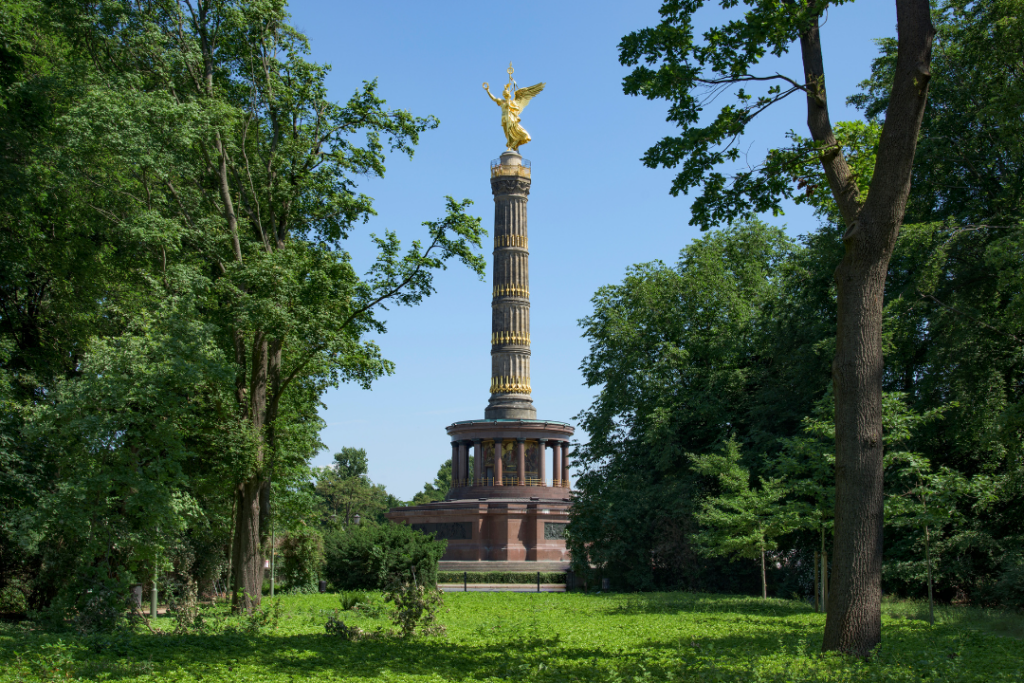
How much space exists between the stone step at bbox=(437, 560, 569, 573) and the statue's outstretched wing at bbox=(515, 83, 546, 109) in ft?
88.7

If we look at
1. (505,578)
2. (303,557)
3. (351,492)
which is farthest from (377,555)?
(351,492)

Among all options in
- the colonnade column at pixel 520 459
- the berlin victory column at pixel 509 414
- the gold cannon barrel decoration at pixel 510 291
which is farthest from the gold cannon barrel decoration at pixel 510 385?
the gold cannon barrel decoration at pixel 510 291

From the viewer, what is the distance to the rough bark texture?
949cm

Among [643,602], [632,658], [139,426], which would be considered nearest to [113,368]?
[139,426]

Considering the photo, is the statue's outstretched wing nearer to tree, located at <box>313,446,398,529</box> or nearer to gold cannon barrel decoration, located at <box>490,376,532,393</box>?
gold cannon barrel decoration, located at <box>490,376,532,393</box>

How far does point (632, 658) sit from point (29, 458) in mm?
14032

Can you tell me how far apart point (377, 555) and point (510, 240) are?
970 inches

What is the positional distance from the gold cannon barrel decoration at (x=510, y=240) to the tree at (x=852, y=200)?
36.6m

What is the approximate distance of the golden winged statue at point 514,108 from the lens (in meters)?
50.0

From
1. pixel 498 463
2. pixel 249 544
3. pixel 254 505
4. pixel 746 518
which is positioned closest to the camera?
pixel 249 544

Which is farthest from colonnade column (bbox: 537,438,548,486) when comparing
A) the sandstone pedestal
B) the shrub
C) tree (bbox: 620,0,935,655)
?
tree (bbox: 620,0,935,655)

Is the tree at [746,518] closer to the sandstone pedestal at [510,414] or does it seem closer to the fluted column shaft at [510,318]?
the sandstone pedestal at [510,414]

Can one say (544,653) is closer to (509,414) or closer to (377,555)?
(377,555)

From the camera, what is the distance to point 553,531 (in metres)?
40.5
